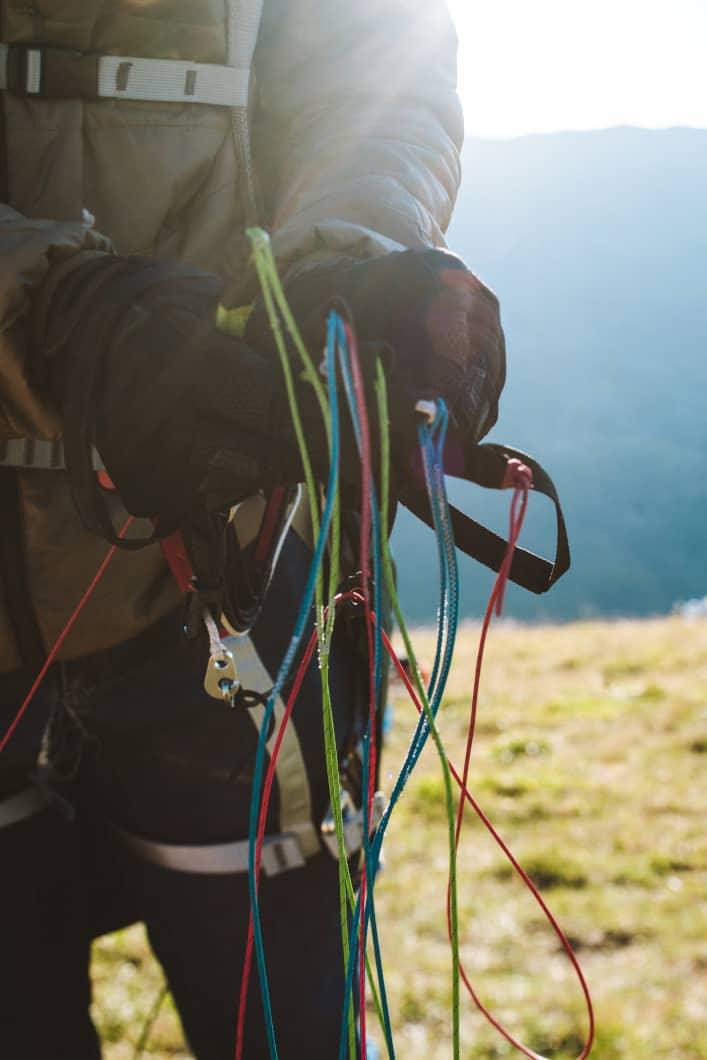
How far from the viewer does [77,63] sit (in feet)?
4.17

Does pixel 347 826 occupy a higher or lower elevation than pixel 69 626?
lower

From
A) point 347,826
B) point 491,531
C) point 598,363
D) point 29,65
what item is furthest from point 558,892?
point 598,363

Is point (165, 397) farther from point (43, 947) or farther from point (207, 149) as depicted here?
point (43, 947)

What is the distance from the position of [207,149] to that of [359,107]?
223 millimetres

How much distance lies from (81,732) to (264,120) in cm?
101

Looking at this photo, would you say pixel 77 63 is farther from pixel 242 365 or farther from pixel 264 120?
pixel 242 365

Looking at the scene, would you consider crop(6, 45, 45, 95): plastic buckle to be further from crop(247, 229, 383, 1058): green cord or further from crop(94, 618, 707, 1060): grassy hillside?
crop(94, 618, 707, 1060): grassy hillside

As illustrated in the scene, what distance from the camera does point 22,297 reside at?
102 cm

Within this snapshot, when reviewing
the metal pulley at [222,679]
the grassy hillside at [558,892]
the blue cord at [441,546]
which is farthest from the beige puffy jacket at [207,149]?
the grassy hillside at [558,892]

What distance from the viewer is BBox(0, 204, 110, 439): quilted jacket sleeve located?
1.01 metres

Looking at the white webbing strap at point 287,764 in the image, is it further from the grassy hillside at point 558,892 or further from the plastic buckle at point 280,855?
the grassy hillside at point 558,892

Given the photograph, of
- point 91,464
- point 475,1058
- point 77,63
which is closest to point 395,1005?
point 475,1058

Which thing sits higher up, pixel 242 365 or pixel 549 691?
pixel 242 365

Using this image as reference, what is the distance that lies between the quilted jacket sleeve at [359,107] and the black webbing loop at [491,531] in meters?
0.45
